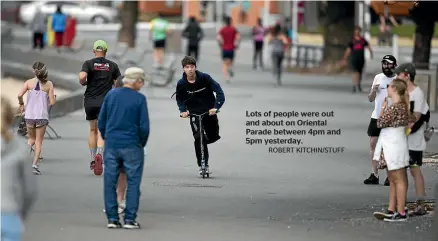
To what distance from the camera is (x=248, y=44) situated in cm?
6059

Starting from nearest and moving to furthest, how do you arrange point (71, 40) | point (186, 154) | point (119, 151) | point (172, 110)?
point (119, 151) → point (186, 154) → point (172, 110) → point (71, 40)

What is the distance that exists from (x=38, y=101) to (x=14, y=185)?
8.49m

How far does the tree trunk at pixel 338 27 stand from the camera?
42969 mm

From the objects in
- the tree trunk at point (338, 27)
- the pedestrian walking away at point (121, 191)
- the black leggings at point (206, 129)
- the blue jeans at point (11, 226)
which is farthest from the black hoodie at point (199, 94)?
the tree trunk at point (338, 27)

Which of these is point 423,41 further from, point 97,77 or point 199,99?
point 97,77

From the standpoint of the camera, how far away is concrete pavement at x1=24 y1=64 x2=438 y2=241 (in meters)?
12.3

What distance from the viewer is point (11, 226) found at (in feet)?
26.5

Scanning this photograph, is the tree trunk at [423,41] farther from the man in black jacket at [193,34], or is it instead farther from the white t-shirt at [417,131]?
the white t-shirt at [417,131]

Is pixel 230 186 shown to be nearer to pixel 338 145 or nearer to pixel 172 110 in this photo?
pixel 338 145

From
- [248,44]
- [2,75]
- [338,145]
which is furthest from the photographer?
[248,44]

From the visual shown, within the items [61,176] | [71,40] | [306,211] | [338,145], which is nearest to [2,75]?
[71,40]

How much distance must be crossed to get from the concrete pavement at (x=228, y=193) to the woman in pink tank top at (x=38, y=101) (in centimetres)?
52

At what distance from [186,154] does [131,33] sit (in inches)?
1293

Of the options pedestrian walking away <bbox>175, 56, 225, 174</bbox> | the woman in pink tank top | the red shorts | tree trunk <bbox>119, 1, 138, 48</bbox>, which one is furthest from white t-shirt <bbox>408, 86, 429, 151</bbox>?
tree trunk <bbox>119, 1, 138, 48</bbox>
